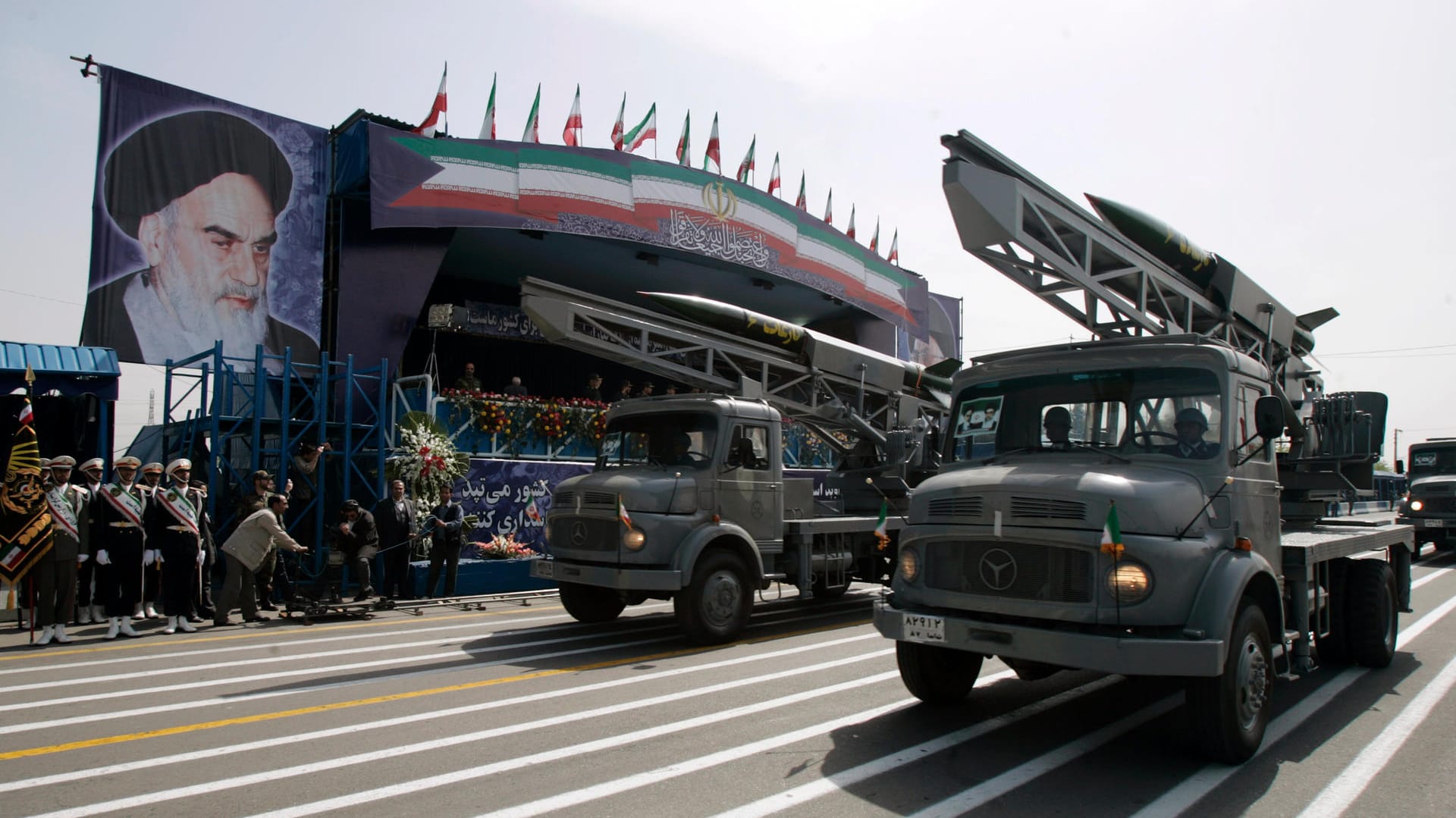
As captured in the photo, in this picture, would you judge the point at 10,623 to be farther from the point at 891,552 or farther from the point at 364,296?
the point at 891,552

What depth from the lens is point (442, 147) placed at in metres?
18.8

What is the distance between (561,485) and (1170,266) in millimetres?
7833

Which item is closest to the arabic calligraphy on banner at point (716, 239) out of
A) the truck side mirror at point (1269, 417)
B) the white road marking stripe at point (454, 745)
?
the white road marking stripe at point (454, 745)

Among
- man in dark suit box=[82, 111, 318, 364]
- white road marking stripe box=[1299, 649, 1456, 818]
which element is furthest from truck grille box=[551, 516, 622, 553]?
man in dark suit box=[82, 111, 318, 364]

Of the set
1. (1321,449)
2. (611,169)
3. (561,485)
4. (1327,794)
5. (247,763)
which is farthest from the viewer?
(611,169)

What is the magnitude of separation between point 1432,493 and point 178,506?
953 inches

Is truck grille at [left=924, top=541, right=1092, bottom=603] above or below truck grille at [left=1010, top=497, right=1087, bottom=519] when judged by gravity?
below

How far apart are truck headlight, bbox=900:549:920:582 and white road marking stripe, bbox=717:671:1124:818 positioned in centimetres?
102

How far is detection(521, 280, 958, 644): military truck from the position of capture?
9.39m

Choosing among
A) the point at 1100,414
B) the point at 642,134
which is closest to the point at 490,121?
the point at 642,134

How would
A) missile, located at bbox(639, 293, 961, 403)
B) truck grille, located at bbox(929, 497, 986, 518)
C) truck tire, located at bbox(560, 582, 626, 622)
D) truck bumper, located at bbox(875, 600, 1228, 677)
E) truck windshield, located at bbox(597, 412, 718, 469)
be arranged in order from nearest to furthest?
truck bumper, located at bbox(875, 600, 1228, 677)
truck grille, located at bbox(929, 497, 986, 518)
truck windshield, located at bbox(597, 412, 718, 469)
truck tire, located at bbox(560, 582, 626, 622)
missile, located at bbox(639, 293, 961, 403)

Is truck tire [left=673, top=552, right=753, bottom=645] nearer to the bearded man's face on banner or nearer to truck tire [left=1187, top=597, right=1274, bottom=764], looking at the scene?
truck tire [left=1187, top=597, right=1274, bottom=764]

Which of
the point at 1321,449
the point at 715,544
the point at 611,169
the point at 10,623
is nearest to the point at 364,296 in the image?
the point at 611,169

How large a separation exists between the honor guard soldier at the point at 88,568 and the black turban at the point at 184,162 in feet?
23.3
